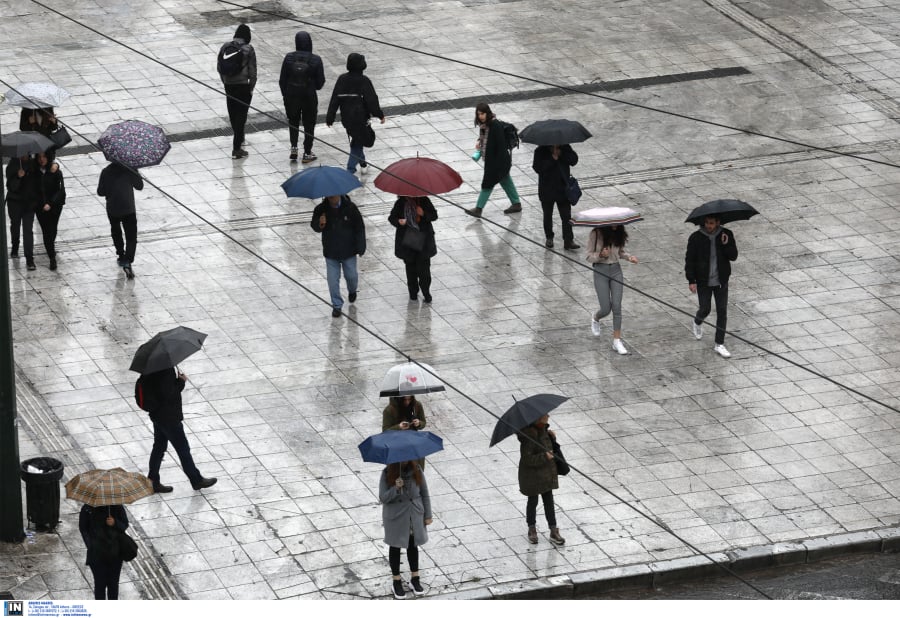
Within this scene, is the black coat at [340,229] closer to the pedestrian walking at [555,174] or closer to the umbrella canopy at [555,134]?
the umbrella canopy at [555,134]

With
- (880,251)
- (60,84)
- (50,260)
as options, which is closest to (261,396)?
(50,260)

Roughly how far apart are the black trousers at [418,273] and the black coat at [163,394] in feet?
13.7

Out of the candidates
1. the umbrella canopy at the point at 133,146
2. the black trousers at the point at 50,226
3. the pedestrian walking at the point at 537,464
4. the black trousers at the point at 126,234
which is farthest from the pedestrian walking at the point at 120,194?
the pedestrian walking at the point at 537,464

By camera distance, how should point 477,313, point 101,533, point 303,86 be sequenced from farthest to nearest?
point 303,86, point 477,313, point 101,533

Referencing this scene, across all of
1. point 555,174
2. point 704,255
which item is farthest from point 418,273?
point 704,255

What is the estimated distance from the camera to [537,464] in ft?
44.4

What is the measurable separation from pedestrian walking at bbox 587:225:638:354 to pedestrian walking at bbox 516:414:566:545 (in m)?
3.53

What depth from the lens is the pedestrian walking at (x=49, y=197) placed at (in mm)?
18359

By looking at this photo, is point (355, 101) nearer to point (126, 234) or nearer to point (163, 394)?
point (126, 234)

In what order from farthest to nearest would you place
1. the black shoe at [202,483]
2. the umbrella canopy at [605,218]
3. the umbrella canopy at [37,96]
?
the umbrella canopy at [37,96], the umbrella canopy at [605,218], the black shoe at [202,483]

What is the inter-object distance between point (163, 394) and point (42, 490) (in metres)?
1.26

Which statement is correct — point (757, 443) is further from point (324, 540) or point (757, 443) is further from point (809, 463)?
point (324, 540)

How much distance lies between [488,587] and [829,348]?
562 cm

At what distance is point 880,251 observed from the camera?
19.5 m
